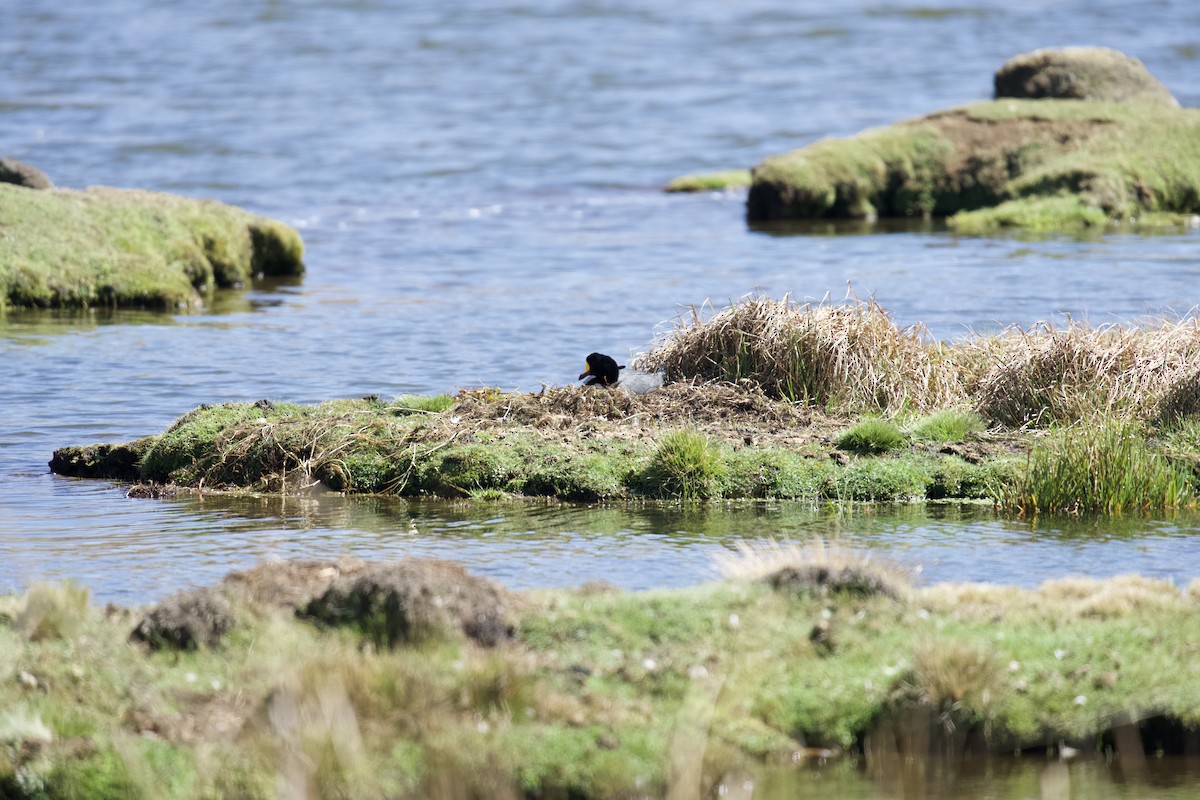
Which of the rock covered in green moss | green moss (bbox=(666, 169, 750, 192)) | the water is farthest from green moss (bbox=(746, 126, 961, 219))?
green moss (bbox=(666, 169, 750, 192))

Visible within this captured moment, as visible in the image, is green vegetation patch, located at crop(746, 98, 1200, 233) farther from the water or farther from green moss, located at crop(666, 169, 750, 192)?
green moss, located at crop(666, 169, 750, 192)

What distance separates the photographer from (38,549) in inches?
488

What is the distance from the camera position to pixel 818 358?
55.2 feet

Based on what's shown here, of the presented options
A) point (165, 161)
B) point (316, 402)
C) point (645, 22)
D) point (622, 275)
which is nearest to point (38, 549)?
point (316, 402)

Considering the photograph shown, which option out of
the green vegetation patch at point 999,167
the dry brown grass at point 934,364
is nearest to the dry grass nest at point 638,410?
the dry brown grass at point 934,364

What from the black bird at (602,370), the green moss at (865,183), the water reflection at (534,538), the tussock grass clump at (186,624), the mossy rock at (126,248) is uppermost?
the green moss at (865,183)

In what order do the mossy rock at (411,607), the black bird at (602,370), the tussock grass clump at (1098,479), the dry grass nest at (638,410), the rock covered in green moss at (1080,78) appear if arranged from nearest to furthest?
the mossy rock at (411,607) < the tussock grass clump at (1098,479) < the dry grass nest at (638,410) < the black bird at (602,370) < the rock covered in green moss at (1080,78)

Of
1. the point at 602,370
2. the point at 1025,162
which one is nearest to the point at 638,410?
the point at 602,370

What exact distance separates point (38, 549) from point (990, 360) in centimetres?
1000

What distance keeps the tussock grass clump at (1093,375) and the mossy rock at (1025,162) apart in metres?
21.0

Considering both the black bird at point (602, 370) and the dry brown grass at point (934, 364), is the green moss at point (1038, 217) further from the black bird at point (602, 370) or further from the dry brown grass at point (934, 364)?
the black bird at point (602, 370)

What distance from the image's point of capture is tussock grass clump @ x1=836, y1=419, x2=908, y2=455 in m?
14.9

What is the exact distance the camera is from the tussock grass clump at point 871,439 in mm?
14891

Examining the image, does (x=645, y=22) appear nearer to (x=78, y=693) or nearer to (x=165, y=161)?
(x=165, y=161)
